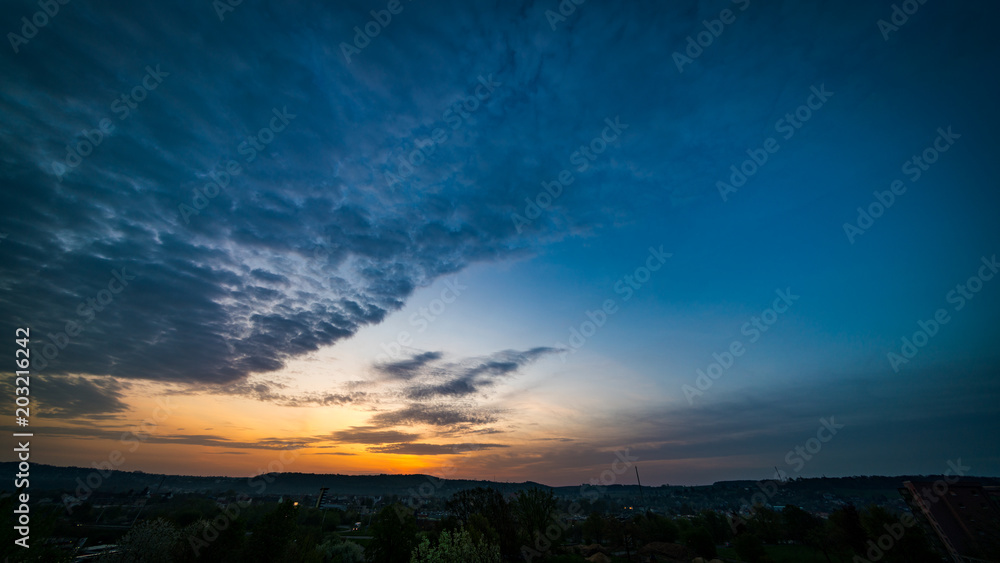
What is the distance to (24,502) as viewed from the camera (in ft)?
80.6

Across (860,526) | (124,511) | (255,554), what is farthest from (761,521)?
(124,511)

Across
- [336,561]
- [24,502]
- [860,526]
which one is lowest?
[336,561]

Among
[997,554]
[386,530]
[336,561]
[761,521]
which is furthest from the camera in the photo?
[761,521]

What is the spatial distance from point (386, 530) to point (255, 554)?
13.0 m

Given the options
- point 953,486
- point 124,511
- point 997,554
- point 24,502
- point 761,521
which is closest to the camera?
point 24,502

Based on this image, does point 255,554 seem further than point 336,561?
No

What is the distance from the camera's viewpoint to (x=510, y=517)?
49.3 m

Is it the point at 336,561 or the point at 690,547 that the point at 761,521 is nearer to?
the point at 690,547

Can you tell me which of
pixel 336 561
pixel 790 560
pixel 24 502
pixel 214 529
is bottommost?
pixel 790 560

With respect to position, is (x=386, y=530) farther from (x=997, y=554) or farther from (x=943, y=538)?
(x=943, y=538)

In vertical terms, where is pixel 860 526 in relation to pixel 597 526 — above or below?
above

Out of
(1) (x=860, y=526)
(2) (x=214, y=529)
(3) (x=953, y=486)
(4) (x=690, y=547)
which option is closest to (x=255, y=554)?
(2) (x=214, y=529)

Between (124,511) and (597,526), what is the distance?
146311 millimetres

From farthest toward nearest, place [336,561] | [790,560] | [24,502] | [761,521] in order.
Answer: [761,521], [790,560], [336,561], [24,502]
